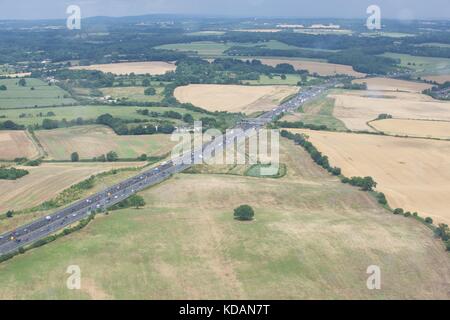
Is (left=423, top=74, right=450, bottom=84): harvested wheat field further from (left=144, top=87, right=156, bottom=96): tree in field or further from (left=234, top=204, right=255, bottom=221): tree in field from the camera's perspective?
(left=234, top=204, right=255, bottom=221): tree in field

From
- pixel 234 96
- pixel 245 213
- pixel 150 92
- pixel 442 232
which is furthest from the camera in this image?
pixel 150 92

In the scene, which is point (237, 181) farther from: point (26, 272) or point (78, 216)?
point (26, 272)

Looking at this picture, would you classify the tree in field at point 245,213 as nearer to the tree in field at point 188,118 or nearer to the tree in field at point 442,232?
the tree in field at point 442,232

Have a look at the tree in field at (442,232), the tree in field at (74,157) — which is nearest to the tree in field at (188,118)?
the tree in field at (74,157)

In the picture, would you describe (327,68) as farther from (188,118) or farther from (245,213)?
(245,213)

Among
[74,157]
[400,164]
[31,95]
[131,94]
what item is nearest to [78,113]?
[31,95]

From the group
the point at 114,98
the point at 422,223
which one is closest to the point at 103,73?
the point at 114,98

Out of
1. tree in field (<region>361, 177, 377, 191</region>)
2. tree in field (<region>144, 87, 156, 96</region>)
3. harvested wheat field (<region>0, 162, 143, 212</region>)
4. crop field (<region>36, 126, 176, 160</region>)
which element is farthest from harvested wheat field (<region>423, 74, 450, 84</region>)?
harvested wheat field (<region>0, 162, 143, 212</region>)
